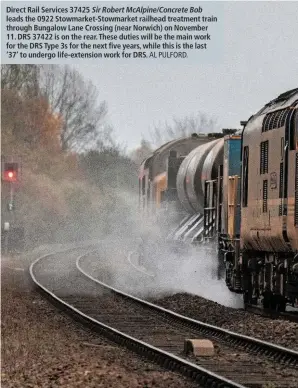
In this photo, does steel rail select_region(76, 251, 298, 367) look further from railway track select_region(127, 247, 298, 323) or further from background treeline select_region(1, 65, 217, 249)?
background treeline select_region(1, 65, 217, 249)

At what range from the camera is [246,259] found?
69.1 feet

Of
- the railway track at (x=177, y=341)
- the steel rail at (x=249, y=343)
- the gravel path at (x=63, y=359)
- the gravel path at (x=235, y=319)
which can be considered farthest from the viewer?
the gravel path at (x=235, y=319)

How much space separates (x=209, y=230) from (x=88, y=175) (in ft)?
152

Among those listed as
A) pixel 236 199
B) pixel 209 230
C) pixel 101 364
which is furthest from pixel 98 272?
pixel 101 364

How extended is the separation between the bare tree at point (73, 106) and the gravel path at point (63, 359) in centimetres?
3839

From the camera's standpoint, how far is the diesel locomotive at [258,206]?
17688 millimetres

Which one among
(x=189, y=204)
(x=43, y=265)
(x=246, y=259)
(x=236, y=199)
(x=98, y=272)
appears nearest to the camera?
(x=246, y=259)

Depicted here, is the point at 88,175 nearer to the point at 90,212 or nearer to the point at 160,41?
the point at 90,212

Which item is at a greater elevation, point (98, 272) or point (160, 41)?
point (160, 41)

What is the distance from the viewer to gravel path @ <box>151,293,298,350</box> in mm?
16469

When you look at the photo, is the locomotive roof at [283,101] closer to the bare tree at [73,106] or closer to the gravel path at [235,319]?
the gravel path at [235,319]

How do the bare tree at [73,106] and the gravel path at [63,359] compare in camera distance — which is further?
the bare tree at [73,106]

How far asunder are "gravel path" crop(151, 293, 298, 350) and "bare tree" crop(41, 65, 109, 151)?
34939 mm


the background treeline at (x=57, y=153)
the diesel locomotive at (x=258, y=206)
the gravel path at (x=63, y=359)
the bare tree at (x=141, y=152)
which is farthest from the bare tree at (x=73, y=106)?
the gravel path at (x=63, y=359)
